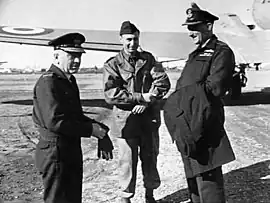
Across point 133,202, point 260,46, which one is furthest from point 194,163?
point 260,46

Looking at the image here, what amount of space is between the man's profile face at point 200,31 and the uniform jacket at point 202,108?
0.03m

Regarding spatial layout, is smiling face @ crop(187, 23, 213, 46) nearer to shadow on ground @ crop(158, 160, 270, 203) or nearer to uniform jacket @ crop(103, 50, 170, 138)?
uniform jacket @ crop(103, 50, 170, 138)

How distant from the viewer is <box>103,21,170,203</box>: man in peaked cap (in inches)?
88.4

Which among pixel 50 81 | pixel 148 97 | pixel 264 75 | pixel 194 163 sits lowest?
pixel 264 75

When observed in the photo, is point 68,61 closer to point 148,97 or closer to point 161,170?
point 148,97

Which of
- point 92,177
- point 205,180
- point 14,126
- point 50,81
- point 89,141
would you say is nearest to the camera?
point 50,81

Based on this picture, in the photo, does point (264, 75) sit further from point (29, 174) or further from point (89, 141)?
point (29, 174)

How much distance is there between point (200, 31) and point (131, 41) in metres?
0.54

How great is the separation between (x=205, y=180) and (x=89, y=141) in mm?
2609

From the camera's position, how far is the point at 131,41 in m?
2.24

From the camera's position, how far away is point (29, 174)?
3105mm

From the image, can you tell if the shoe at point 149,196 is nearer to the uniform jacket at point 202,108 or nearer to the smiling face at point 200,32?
the uniform jacket at point 202,108

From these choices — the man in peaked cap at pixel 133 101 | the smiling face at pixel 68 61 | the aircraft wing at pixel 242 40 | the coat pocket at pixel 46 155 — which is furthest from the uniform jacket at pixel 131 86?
the aircraft wing at pixel 242 40

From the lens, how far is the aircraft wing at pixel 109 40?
7590mm
